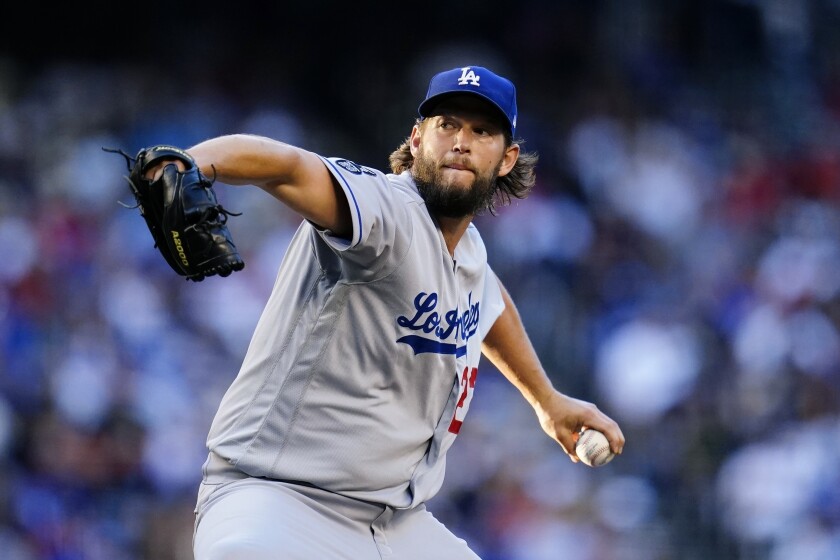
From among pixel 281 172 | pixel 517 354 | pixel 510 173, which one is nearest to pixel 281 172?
pixel 281 172

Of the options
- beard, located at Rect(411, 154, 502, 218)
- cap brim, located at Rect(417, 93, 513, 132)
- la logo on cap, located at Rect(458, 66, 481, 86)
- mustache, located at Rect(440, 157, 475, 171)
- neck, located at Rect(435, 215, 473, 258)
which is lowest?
neck, located at Rect(435, 215, 473, 258)

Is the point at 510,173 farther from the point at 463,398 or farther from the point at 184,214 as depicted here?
the point at 184,214

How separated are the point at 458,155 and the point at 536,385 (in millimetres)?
960

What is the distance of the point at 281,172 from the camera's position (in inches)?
96.1

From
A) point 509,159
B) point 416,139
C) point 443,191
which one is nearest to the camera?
point 443,191

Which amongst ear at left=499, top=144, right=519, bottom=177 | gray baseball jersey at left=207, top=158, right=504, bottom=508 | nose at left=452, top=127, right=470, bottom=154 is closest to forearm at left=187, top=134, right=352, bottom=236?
gray baseball jersey at left=207, top=158, right=504, bottom=508

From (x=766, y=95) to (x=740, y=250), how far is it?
5.27ft

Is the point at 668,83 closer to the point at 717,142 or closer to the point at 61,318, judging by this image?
the point at 717,142

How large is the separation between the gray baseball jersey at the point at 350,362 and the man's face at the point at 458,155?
0.29ft

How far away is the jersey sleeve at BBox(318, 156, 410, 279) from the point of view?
2.62m

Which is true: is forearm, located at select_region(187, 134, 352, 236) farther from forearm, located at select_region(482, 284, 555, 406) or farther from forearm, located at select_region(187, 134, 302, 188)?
forearm, located at select_region(482, 284, 555, 406)

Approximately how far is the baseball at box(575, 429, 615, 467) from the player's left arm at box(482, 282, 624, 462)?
5cm

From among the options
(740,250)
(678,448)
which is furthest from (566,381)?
(740,250)

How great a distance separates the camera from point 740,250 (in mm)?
8047
